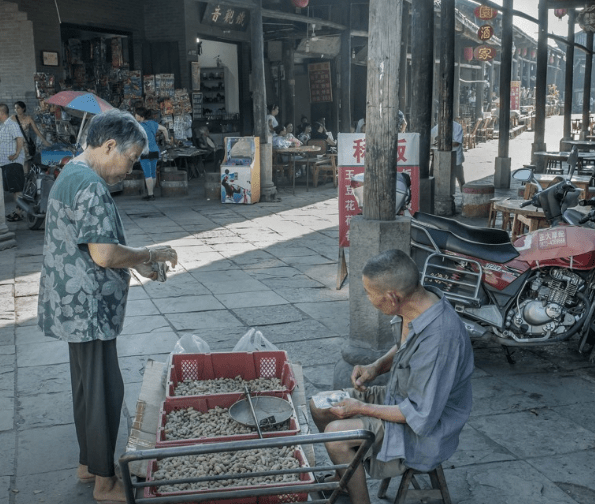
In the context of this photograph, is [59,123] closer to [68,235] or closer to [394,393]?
[68,235]

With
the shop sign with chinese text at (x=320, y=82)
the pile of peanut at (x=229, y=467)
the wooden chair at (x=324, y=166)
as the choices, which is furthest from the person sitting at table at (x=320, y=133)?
the pile of peanut at (x=229, y=467)

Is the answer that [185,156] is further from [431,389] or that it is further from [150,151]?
[431,389]

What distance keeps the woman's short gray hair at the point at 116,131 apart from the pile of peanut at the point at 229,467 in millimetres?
1488

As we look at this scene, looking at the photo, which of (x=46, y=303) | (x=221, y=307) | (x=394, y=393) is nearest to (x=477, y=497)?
(x=394, y=393)

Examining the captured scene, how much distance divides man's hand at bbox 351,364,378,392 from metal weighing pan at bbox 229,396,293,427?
14.6 inches

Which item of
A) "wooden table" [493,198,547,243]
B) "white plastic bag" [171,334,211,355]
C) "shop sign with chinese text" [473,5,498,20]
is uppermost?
"shop sign with chinese text" [473,5,498,20]

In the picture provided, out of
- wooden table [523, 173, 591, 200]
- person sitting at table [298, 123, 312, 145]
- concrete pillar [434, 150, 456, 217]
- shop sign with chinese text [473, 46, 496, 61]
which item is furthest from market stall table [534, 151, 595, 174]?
shop sign with chinese text [473, 46, 496, 61]

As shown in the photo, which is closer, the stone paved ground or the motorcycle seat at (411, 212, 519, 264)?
the stone paved ground

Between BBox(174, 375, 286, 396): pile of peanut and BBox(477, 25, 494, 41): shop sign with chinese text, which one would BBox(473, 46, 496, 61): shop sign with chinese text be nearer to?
BBox(477, 25, 494, 41): shop sign with chinese text

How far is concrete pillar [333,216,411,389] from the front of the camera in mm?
4633

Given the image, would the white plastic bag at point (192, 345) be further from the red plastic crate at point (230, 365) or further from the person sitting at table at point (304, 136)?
the person sitting at table at point (304, 136)

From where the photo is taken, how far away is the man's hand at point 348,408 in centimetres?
300

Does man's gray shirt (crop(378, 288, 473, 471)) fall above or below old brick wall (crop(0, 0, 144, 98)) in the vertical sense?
below

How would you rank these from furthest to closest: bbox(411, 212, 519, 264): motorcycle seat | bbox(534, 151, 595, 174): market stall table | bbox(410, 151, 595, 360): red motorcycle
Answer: bbox(534, 151, 595, 174): market stall table < bbox(411, 212, 519, 264): motorcycle seat < bbox(410, 151, 595, 360): red motorcycle
